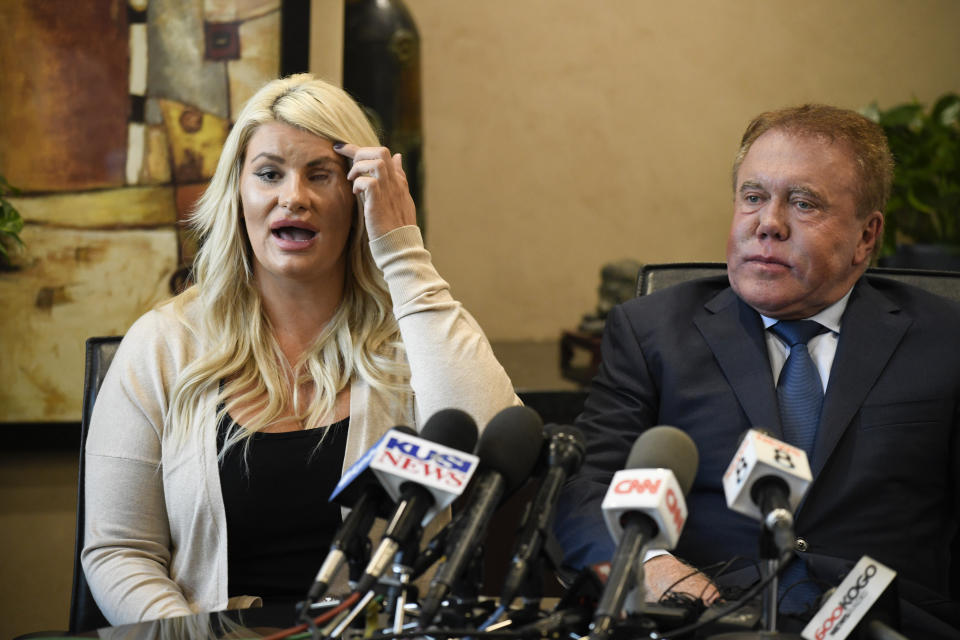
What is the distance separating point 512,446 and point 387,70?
223cm

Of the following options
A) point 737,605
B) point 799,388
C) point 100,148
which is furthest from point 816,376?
point 100,148

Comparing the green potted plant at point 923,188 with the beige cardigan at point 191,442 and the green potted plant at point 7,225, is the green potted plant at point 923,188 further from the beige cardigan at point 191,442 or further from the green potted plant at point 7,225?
the green potted plant at point 7,225

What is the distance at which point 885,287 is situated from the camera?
6.33ft

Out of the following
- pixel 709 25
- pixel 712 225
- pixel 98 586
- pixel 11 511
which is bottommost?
pixel 11 511

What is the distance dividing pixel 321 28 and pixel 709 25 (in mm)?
1705

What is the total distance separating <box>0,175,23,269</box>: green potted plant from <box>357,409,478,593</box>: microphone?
1.59 meters

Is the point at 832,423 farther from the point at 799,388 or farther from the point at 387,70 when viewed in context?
the point at 387,70

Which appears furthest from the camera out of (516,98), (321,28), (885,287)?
(516,98)

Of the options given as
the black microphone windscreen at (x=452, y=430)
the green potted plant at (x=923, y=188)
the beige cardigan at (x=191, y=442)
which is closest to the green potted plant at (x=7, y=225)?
the beige cardigan at (x=191, y=442)

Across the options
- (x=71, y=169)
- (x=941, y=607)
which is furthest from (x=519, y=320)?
(x=941, y=607)

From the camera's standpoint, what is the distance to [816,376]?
70.5 inches

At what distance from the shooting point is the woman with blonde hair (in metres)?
1.70

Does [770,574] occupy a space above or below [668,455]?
below

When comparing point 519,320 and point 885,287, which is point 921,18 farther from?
point 885,287
